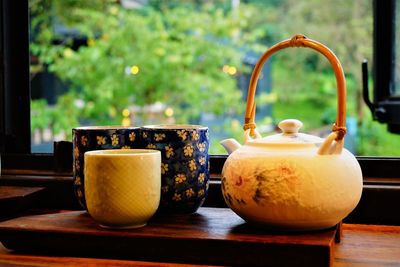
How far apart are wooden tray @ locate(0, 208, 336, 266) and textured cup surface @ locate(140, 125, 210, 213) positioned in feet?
0.10

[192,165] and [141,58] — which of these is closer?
[192,165]

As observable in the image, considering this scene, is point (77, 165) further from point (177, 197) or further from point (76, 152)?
point (177, 197)

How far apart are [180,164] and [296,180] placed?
9.5 inches

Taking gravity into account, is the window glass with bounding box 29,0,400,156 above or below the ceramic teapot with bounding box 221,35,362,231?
above

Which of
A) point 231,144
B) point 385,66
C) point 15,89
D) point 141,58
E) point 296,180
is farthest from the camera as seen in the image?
point 141,58

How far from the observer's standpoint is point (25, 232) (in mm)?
802

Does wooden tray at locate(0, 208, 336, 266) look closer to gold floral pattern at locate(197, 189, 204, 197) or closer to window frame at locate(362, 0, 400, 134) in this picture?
gold floral pattern at locate(197, 189, 204, 197)

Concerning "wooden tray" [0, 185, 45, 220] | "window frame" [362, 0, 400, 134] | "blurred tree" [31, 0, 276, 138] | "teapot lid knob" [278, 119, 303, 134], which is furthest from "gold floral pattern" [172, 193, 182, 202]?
"blurred tree" [31, 0, 276, 138]

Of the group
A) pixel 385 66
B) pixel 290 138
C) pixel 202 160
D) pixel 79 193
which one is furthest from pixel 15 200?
pixel 385 66

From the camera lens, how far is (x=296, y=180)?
0.70 m

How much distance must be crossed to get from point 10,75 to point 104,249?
71 centimetres

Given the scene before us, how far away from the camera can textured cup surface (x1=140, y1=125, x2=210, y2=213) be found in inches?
34.5

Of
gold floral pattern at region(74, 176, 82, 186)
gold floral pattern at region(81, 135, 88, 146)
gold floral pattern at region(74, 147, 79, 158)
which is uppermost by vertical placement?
gold floral pattern at region(81, 135, 88, 146)

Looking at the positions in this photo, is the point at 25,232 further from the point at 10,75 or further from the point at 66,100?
the point at 66,100
